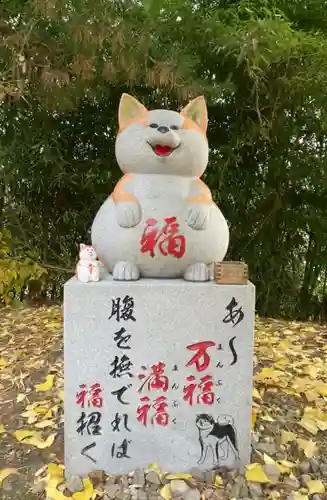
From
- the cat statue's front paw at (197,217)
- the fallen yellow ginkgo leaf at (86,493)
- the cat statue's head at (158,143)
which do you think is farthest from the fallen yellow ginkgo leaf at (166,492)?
the cat statue's head at (158,143)

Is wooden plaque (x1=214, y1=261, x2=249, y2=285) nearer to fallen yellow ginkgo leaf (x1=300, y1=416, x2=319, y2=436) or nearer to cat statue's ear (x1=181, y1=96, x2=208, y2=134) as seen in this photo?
cat statue's ear (x1=181, y1=96, x2=208, y2=134)

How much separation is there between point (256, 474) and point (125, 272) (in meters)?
0.93

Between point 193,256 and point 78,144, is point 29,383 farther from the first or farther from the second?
point 78,144

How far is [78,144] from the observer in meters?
4.23

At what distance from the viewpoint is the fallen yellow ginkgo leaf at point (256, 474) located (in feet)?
6.37

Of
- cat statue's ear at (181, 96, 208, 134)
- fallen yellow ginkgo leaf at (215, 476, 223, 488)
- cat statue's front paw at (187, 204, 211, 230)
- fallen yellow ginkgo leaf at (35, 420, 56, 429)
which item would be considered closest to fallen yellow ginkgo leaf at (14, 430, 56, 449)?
fallen yellow ginkgo leaf at (35, 420, 56, 429)

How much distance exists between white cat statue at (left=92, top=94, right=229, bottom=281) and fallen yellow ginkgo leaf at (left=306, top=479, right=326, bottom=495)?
0.91 meters

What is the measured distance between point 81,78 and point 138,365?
1932 mm

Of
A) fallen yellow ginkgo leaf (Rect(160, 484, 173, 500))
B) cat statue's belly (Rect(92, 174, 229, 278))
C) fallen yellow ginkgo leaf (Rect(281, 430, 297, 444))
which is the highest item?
cat statue's belly (Rect(92, 174, 229, 278))

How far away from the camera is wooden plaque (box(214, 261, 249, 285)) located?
75.4 inches

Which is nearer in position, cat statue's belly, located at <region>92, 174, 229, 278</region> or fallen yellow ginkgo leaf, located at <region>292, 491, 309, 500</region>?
fallen yellow ginkgo leaf, located at <region>292, 491, 309, 500</region>

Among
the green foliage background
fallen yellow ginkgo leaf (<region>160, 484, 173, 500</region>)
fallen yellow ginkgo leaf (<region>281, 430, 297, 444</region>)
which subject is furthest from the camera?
the green foliage background

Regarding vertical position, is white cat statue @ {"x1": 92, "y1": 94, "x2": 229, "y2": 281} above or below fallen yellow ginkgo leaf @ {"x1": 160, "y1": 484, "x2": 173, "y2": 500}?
above

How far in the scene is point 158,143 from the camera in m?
2.00
